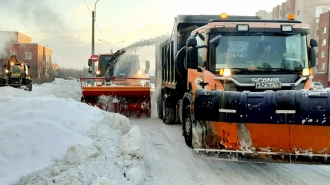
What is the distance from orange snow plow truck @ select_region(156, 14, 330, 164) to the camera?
17.7 feet

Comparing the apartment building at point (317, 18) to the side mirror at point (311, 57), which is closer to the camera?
the side mirror at point (311, 57)

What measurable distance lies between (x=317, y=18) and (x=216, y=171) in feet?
216

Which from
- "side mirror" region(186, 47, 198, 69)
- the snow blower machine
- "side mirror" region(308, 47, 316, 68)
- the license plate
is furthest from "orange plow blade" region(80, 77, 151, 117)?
the license plate

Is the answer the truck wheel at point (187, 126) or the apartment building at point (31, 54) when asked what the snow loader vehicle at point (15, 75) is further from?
the apartment building at point (31, 54)

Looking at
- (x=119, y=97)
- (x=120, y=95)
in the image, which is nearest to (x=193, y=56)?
(x=120, y=95)

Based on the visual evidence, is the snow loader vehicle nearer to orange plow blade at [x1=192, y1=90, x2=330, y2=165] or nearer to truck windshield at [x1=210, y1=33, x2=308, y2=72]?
truck windshield at [x1=210, y1=33, x2=308, y2=72]

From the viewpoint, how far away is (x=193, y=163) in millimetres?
7004

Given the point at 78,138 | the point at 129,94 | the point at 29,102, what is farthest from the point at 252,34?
the point at 129,94

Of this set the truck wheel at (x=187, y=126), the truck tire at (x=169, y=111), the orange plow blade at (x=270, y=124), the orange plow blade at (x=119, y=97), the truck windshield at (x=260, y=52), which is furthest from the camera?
the orange plow blade at (x=119, y=97)

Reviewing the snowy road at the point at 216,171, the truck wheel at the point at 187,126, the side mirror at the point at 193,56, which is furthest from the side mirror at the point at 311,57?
the truck wheel at the point at 187,126

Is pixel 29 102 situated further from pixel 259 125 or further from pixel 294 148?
pixel 294 148

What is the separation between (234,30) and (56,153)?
13.0ft

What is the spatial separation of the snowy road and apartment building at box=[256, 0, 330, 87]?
50274mm

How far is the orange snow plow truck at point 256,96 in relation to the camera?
538 centimetres
